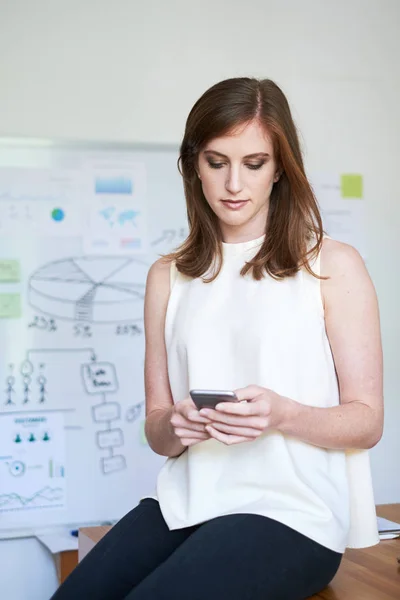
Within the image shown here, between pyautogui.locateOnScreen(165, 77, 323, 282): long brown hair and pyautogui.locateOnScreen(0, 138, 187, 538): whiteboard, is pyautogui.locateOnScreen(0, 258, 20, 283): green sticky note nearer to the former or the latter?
pyautogui.locateOnScreen(0, 138, 187, 538): whiteboard

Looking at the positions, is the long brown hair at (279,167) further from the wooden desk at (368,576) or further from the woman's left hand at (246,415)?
the wooden desk at (368,576)

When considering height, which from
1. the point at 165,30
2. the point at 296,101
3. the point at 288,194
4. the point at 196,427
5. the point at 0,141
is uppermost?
the point at 165,30

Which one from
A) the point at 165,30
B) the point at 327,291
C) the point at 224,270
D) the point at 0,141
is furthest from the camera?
Answer: the point at 165,30

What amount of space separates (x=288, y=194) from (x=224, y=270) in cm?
17

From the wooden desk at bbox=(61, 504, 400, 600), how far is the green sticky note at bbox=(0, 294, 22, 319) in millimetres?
1554

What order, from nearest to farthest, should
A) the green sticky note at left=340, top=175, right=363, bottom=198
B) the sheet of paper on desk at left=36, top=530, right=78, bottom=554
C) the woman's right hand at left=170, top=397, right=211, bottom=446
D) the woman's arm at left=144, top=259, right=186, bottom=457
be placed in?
the woman's right hand at left=170, top=397, right=211, bottom=446 < the woman's arm at left=144, top=259, right=186, bottom=457 < the sheet of paper on desk at left=36, top=530, right=78, bottom=554 < the green sticky note at left=340, top=175, right=363, bottom=198

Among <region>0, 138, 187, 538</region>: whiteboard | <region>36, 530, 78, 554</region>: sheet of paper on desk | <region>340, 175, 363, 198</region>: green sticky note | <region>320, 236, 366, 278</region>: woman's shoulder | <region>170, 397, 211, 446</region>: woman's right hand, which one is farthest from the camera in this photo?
<region>340, 175, 363, 198</region>: green sticky note

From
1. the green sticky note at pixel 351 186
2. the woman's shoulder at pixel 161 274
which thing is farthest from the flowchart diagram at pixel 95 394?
the woman's shoulder at pixel 161 274

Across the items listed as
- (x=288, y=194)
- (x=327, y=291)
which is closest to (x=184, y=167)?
(x=288, y=194)

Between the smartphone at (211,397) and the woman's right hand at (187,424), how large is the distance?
4 centimetres

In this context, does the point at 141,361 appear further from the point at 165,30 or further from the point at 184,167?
the point at 184,167

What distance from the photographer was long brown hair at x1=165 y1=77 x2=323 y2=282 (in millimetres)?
1360

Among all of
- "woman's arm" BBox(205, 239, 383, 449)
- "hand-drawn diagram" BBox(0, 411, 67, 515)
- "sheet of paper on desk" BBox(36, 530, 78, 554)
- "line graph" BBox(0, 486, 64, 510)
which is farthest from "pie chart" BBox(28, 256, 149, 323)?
"woman's arm" BBox(205, 239, 383, 449)

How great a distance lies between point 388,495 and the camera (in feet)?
10.2
